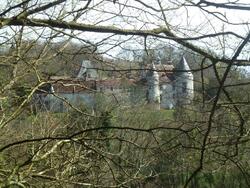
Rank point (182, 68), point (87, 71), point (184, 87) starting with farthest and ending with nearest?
1. point (87, 71)
2. point (184, 87)
3. point (182, 68)

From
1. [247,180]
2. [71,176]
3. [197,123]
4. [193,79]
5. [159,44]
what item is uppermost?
[159,44]

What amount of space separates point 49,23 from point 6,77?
7.03 ft

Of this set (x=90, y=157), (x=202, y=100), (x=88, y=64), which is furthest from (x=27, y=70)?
(x=202, y=100)

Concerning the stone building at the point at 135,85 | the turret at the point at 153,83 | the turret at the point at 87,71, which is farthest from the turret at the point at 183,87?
the turret at the point at 87,71

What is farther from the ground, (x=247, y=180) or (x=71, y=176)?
(x=247, y=180)

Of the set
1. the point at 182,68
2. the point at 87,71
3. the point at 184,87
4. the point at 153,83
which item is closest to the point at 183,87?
the point at 184,87

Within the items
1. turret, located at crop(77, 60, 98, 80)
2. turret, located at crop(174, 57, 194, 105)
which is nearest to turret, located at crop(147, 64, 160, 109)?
turret, located at crop(174, 57, 194, 105)

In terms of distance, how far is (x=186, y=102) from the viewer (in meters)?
3.35

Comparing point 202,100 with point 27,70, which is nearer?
point 202,100

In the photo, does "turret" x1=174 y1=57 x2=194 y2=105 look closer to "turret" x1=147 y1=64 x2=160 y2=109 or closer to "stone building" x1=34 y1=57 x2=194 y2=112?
"stone building" x1=34 y1=57 x2=194 y2=112

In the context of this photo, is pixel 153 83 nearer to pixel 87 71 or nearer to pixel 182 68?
pixel 182 68

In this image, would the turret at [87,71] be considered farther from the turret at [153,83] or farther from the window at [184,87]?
the window at [184,87]

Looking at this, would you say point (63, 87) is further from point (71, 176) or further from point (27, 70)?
point (71, 176)

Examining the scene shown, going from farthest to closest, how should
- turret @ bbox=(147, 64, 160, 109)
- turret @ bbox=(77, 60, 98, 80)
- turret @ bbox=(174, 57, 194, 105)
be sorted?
1. turret @ bbox=(77, 60, 98, 80)
2. turret @ bbox=(147, 64, 160, 109)
3. turret @ bbox=(174, 57, 194, 105)
